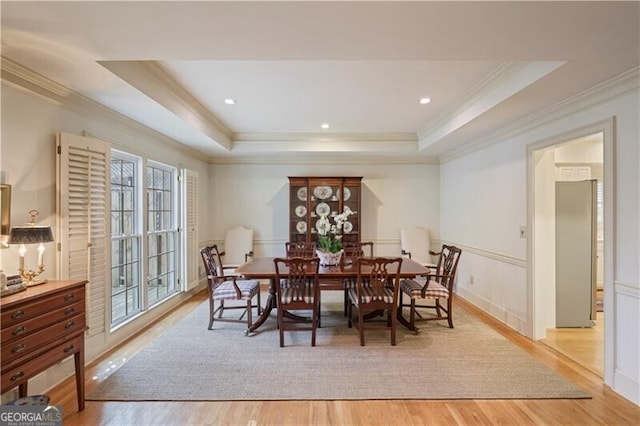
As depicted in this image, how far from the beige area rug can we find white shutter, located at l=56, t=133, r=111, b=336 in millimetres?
741

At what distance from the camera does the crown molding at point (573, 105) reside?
240 cm

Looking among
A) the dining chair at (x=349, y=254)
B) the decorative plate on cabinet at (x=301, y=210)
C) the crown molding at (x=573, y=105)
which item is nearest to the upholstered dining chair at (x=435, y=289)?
the dining chair at (x=349, y=254)

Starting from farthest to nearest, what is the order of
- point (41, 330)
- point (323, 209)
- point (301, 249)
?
1. point (323, 209)
2. point (301, 249)
3. point (41, 330)

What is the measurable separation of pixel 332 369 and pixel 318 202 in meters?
3.41

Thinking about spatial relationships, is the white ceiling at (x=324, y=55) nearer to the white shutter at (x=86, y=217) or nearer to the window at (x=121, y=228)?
the white shutter at (x=86, y=217)

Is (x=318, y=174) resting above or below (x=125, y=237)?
above

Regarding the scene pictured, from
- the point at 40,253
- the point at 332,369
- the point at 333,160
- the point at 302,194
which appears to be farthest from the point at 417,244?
the point at 40,253

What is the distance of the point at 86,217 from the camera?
287cm

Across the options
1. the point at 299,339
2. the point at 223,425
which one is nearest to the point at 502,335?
the point at 299,339

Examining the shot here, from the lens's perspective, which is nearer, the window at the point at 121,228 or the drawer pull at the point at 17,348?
the drawer pull at the point at 17,348

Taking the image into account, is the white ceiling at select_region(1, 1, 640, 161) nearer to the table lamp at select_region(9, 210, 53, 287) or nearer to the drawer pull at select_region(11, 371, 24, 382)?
the table lamp at select_region(9, 210, 53, 287)

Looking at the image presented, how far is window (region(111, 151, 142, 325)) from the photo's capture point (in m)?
3.59

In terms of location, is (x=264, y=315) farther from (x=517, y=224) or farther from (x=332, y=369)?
(x=517, y=224)

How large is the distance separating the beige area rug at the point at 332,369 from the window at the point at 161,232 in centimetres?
109
